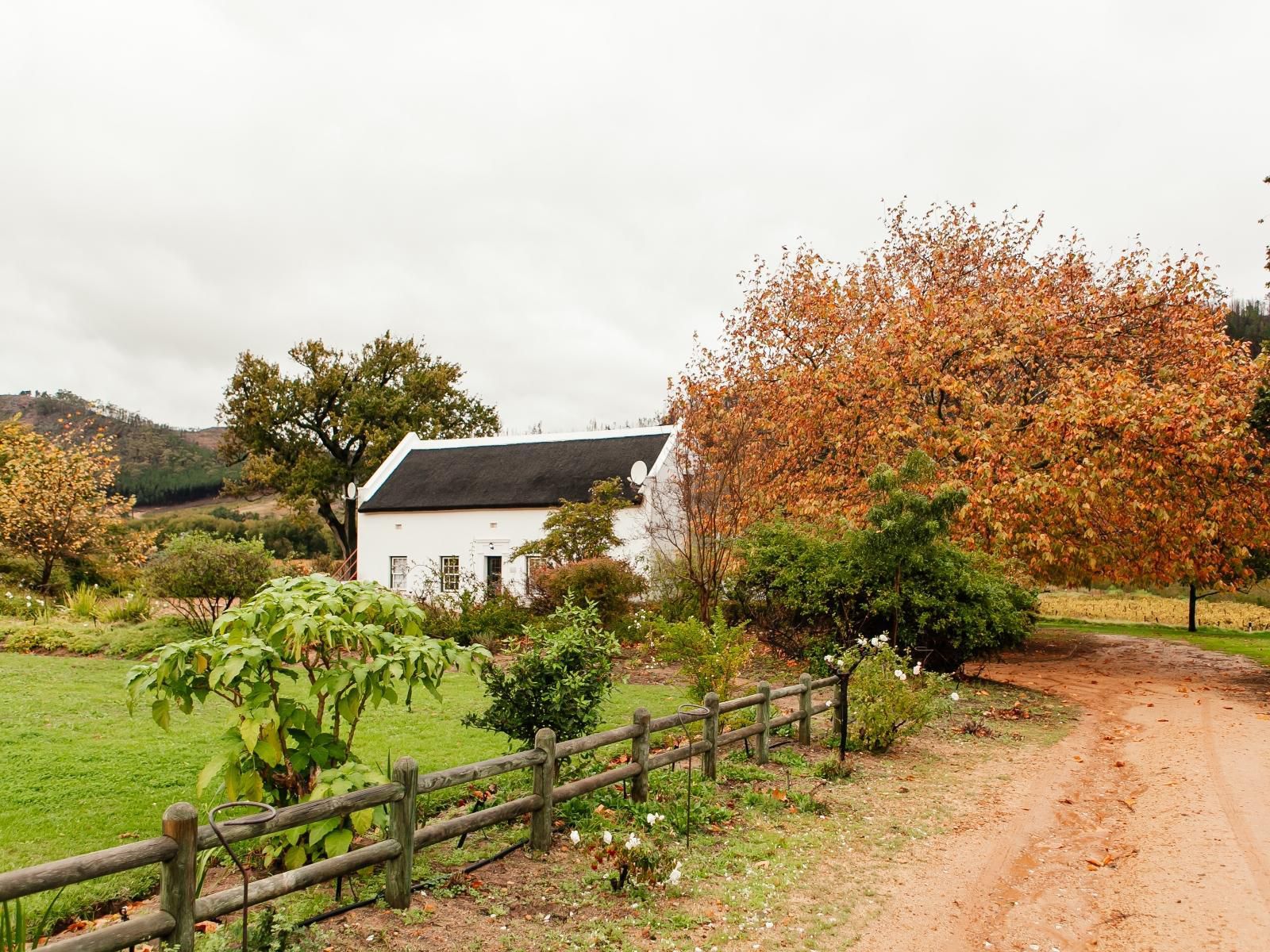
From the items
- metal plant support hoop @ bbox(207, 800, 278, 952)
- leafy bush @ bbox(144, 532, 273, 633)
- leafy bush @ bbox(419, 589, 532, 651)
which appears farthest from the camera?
leafy bush @ bbox(419, 589, 532, 651)

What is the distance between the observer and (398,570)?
29.1 meters

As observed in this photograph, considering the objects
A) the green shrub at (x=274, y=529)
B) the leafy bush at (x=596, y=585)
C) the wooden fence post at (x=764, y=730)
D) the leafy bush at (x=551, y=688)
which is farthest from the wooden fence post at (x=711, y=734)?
the green shrub at (x=274, y=529)

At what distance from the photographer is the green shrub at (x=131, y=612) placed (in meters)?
18.5

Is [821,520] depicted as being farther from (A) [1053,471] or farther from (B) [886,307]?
(B) [886,307]

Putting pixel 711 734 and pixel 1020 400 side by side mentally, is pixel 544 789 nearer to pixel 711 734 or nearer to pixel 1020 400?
pixel 711 734

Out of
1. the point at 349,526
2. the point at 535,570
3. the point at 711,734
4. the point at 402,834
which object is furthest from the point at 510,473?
the point at 402,834

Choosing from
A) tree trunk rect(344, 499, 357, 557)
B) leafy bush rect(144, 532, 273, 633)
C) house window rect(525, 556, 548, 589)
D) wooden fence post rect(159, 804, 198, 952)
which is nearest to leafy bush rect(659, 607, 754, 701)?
wooden fence post rect(159, 804, 198, 952)

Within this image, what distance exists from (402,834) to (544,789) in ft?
4.44

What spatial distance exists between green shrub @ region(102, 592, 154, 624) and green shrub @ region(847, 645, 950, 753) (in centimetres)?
1624

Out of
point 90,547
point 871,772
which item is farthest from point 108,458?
point 871,772

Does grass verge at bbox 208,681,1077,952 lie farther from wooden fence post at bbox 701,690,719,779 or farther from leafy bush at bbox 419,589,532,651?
leafy bush at bbox 419,589,532,651

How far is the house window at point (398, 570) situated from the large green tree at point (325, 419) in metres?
12.0

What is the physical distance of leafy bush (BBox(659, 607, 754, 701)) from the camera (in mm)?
10828

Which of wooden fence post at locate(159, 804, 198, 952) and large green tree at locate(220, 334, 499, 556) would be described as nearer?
wooden fence post at locate(159, 804, 198, 952)
